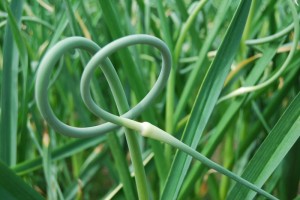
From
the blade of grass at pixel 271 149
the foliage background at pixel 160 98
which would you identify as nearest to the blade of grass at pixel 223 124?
the foliage background at pixel 160 98

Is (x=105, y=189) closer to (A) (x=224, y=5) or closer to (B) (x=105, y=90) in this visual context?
(B) (x=105, y=90)

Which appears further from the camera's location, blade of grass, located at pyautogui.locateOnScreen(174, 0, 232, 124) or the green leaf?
blade of grass, located at pyautogui.locateOnScreen(174, 0, 232, 124)

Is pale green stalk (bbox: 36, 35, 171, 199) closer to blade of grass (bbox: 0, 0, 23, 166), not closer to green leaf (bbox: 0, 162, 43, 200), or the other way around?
green leaf (bbox: 0, 162, 43, 200)

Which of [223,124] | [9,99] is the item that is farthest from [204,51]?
[9,99]

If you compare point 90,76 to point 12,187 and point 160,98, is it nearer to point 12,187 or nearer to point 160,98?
point 12,187

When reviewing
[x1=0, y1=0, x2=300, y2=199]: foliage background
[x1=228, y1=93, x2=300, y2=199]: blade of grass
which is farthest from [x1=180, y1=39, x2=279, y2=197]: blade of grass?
[x1=228, y1=93, x2=300, y2=199]: blade of grass

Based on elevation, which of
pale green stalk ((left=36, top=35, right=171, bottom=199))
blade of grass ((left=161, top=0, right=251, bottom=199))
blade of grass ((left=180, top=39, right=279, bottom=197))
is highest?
pale green stalk ((left=36, top=35, right=171, bottom=199))

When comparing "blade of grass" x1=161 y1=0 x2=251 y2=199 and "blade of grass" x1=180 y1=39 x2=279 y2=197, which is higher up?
"blade of grass" x1=161 y1=0 x2=251 y2=199
